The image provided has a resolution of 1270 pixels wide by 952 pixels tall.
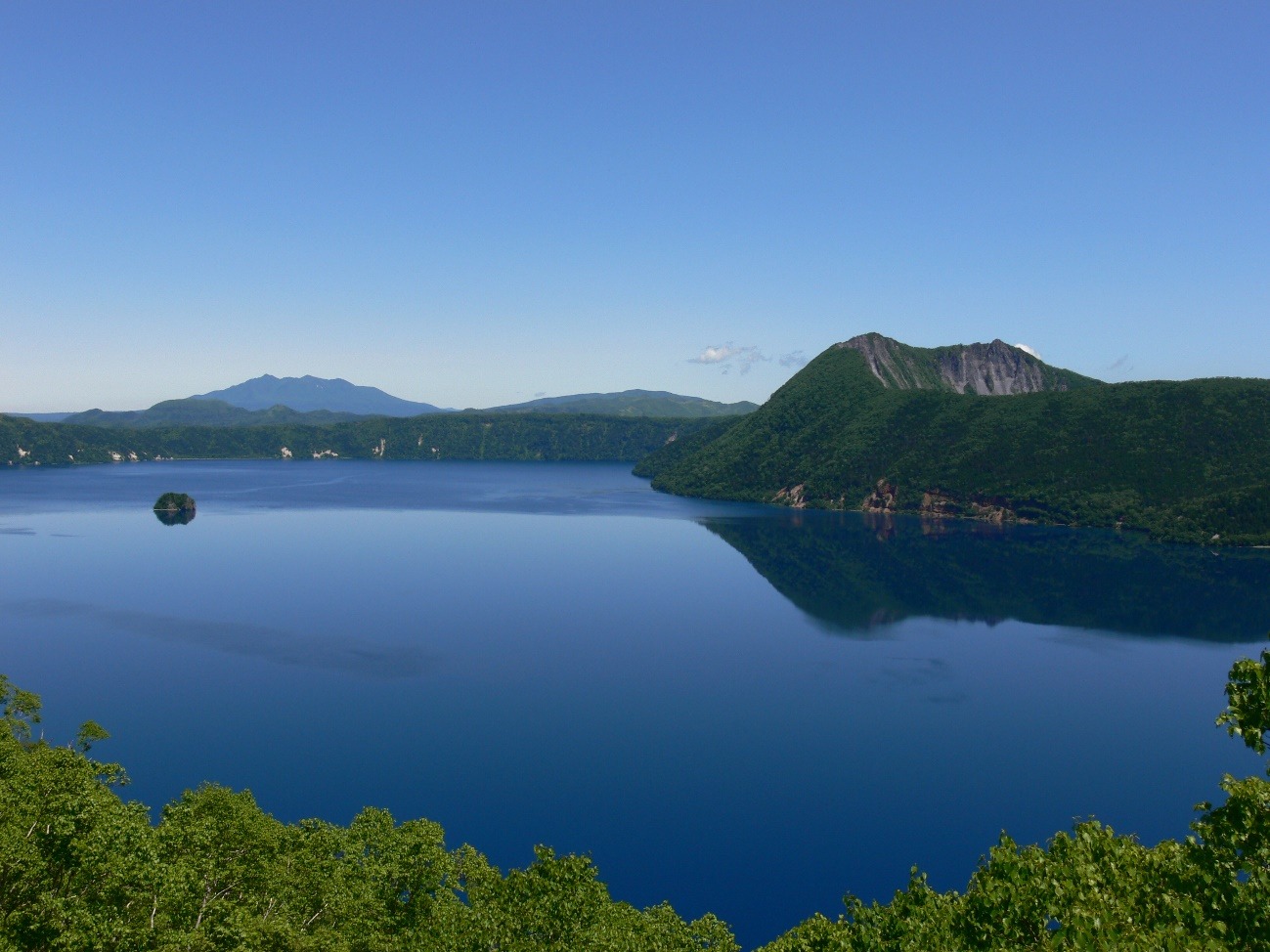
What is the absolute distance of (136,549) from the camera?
176 m

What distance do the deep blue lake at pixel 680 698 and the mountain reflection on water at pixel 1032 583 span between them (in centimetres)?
94

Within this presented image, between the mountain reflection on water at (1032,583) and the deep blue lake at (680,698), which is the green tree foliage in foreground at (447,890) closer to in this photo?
the deep blue lake at (680,698)

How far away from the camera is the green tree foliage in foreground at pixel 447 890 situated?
23.3 m

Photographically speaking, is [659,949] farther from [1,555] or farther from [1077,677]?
[1,555]

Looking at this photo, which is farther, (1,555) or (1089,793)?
(1,555)

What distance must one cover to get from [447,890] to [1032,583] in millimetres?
143336

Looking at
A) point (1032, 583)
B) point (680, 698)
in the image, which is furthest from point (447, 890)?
point (1032, 583)

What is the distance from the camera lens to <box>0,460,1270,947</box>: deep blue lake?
2425 inches

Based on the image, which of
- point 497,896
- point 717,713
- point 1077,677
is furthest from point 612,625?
point 497,896

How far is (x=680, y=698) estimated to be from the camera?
89500mm

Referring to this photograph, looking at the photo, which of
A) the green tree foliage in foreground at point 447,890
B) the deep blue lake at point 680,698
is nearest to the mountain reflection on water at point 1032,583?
the deep blue lake at point 680,698

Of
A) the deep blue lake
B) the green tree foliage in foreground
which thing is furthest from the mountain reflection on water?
the green tree foliage in foreground

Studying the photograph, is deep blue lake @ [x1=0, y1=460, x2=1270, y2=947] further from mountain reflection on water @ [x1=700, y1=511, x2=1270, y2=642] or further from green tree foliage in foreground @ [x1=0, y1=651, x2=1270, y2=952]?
green tree foliage in foreground @ [x1=0, y1=651, x2=1270, y2=952]

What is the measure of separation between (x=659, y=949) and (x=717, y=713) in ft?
187
